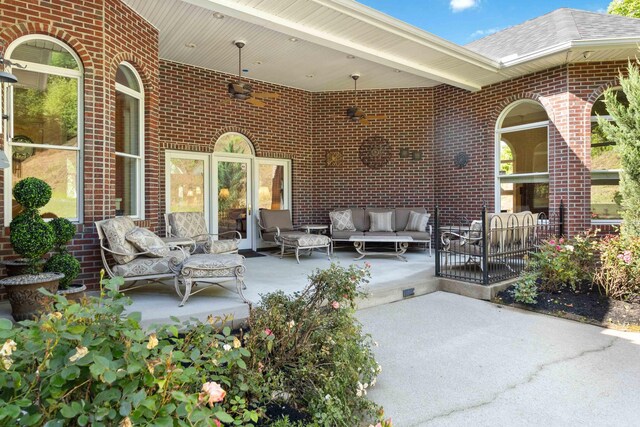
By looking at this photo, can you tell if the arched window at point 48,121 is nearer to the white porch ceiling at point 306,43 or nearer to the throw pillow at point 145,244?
the throw pillow at point 145,244

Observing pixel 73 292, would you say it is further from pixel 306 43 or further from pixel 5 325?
pixel 306 43

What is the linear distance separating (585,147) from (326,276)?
19.9ft

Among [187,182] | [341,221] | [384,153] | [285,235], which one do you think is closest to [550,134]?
[384,153]

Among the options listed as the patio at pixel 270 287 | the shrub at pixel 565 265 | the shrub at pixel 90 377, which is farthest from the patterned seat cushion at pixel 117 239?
the shrub at pixel 565 265

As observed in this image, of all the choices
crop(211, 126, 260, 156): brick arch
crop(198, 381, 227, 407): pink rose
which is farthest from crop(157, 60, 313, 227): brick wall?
crop(198, 381, 227, 407): pink rose

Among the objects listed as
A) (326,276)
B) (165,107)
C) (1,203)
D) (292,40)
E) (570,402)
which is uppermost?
(292,40)

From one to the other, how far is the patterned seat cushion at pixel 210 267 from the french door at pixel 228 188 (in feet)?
11.7

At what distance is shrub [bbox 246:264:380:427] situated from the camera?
2.17m

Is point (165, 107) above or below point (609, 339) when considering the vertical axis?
above

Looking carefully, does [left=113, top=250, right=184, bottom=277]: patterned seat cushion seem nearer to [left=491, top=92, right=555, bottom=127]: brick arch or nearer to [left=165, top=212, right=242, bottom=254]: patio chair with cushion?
[left=165, top=212, right=242, bottom=254]: patio chair with cushion

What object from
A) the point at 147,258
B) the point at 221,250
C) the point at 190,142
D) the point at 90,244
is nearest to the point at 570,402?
the point at 147,258

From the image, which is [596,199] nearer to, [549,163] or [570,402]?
[549,163]

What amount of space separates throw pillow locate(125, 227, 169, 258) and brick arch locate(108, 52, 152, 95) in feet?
6.71

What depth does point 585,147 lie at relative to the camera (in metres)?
6.62
